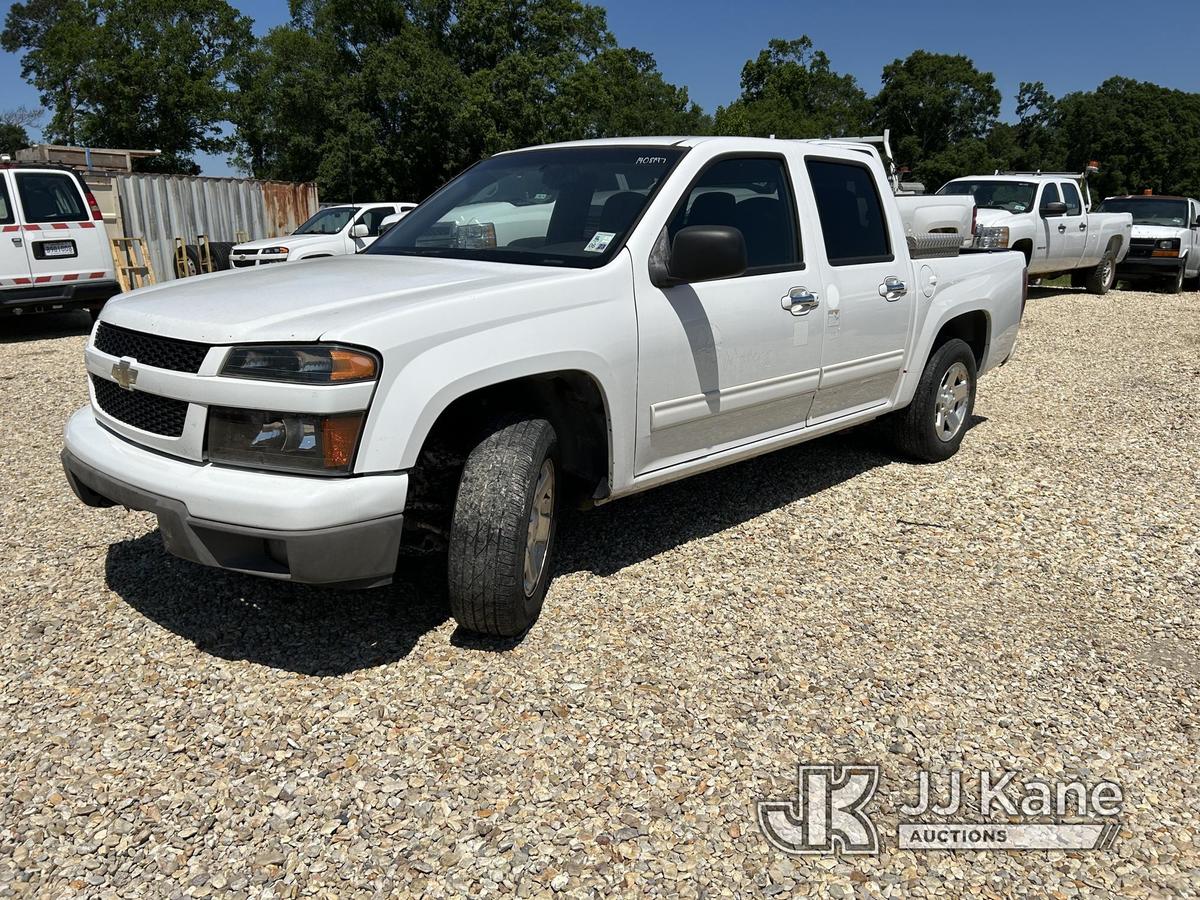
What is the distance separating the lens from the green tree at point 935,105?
236ft

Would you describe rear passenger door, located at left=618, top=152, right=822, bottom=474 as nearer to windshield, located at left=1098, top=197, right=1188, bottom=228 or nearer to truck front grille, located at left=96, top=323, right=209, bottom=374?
truck front grille, located at left=96, top=323, right=209, bottom=374

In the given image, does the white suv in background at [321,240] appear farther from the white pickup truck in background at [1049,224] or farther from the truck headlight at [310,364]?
the truck headlight at [310,364]

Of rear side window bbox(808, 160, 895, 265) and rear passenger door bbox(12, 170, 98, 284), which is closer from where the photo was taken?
rear side window bbox(808, 160, 895, 265)

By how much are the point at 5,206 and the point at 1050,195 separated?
46.9ft

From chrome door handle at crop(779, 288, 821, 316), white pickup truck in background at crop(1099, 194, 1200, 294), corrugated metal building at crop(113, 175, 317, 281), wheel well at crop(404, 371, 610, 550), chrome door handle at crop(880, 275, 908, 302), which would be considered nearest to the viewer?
wheel well at crop(404, 371, 610, 550)

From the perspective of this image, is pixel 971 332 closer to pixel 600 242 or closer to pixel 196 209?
pixel 600 242

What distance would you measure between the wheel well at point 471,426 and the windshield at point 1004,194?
1231 centimetres

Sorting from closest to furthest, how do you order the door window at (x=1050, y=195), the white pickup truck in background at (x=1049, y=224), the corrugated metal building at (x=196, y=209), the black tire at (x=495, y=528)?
1. the black tire at (x=495, y=528)
2. the white pickup truck in background at (x=1049, y=224)
3. the door window at (x=1050, y=195)
4. the corrugated metal building at (x=196, y=209)

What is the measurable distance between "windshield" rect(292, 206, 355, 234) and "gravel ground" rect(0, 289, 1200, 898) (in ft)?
35.4

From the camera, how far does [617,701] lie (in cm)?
322

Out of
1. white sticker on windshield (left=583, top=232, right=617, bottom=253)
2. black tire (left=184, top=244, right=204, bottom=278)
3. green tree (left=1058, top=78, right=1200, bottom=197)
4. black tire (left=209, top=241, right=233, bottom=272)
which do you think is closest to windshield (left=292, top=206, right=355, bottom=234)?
black tire (left=209, top=241, right=233, bottom=272)

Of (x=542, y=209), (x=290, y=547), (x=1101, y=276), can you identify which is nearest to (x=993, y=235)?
(x=1101, y=276)

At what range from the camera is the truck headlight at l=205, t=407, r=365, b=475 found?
292 cm

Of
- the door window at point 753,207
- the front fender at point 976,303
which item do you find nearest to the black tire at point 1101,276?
the front fender at point 976,303
